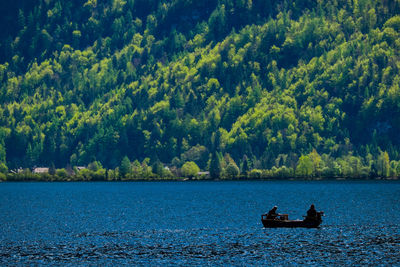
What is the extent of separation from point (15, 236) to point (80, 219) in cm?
3157

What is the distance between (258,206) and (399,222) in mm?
52439

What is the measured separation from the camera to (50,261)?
304 ft

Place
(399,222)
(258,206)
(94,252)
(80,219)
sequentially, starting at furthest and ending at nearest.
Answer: (258,206) → (80,219) → (399,222) → (94,252)

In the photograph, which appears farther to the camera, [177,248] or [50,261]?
[177,248]

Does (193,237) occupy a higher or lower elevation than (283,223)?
lower

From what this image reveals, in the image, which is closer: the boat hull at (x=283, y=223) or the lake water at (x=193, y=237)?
the lake water at (x=193, y=237)

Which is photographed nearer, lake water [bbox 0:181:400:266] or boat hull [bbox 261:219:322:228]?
lake water [bbox 0:181:400:266]

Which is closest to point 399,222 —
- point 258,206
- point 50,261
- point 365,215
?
point 365,215

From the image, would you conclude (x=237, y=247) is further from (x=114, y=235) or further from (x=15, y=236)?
(x=15, y=236)

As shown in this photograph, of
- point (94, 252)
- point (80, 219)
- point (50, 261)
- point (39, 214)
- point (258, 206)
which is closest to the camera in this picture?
point (50, 261)

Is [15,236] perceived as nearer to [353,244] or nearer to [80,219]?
[80,219]

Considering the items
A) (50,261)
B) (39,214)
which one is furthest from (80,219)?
(50,261)

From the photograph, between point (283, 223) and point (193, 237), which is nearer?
point (193, 237)

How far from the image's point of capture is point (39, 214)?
536 feet
